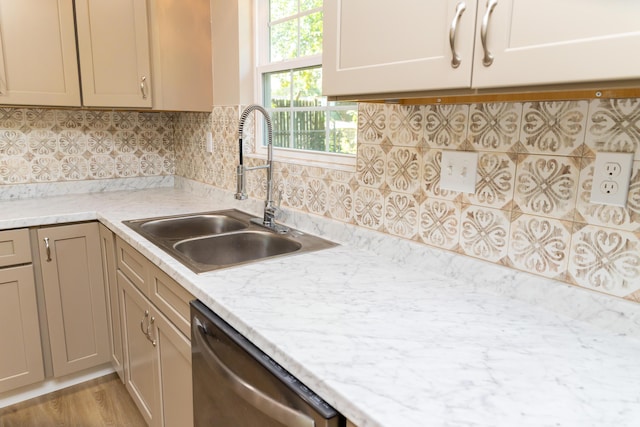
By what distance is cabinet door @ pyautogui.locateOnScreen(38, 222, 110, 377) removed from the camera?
1993mm

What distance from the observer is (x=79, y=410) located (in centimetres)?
203

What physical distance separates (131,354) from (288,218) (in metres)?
0.91

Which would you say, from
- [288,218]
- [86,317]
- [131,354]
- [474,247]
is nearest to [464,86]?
[474,247]

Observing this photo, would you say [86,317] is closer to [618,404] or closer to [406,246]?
[406,246]

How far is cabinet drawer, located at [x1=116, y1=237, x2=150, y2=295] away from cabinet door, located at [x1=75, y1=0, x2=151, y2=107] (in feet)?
2.69

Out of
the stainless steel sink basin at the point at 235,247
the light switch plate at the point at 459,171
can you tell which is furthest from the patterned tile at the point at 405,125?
the stainless steel sink basin at the point at 235,247

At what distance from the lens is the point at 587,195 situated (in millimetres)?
959

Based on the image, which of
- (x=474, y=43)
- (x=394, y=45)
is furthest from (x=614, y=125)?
(x=394, y=45)

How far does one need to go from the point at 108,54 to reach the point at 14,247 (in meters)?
1.03

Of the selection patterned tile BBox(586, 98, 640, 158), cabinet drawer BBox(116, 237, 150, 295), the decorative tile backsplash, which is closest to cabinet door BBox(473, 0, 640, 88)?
patterned tile BBox(586, 98, 640, 158)

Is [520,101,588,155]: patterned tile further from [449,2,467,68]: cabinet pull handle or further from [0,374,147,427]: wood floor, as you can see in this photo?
[0,374,147,427]: wood floor

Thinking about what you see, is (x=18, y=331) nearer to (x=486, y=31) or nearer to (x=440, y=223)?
(x=440, y=223)

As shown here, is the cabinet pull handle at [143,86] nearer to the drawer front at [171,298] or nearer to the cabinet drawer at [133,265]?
the cabinet drawer at [133,265]

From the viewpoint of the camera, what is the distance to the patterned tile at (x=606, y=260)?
90cm
